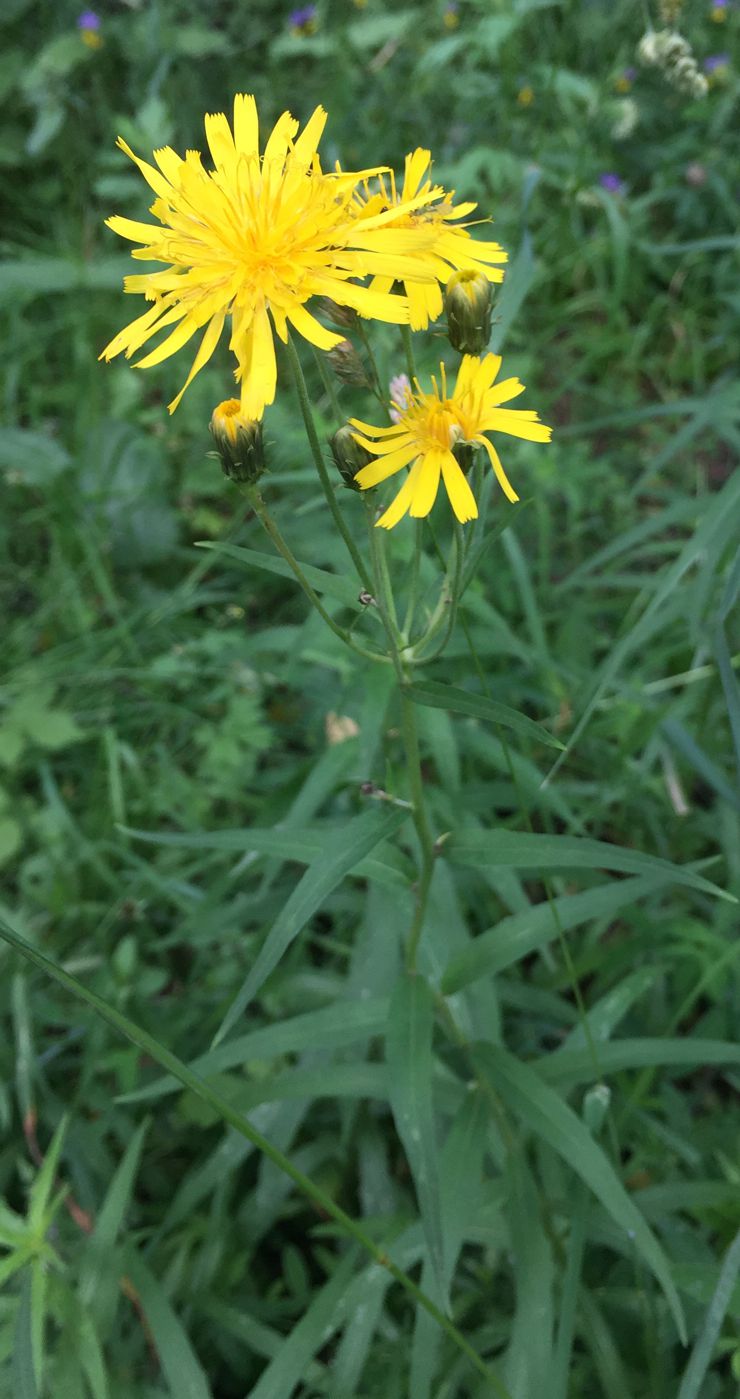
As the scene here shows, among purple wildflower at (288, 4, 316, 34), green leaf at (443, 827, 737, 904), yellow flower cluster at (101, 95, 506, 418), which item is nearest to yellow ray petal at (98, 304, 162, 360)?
yellow flower cluster at (101, 95, 506, 418)

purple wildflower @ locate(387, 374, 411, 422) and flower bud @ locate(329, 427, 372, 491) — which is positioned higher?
purple wildflower @ locate(387, 374, 411, 422)

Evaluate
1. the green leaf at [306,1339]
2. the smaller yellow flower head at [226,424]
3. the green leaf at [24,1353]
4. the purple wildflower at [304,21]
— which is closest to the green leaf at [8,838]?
the green leaf at [24,1353]

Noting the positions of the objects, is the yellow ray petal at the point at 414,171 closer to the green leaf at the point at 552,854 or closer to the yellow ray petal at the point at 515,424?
the yellow ray petal at the point at 515,424

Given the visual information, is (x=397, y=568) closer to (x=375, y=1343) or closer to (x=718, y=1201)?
(x=718, y=1201)

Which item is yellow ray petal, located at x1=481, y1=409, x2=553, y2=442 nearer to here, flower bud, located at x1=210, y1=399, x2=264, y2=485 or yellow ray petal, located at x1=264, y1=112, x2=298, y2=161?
flower bud, located at x1=210, y1=399, x2=264, y2=485

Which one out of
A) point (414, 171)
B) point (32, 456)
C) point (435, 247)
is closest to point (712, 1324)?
point (435, 247)

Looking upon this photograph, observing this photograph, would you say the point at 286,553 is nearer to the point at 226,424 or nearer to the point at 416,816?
the point at 226,424

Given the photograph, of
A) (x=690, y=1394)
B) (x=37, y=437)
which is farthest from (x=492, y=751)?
(x=37, y=437)
